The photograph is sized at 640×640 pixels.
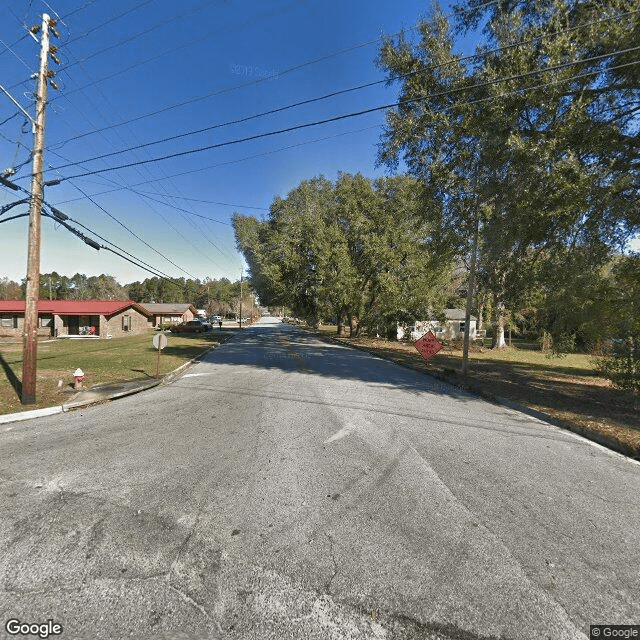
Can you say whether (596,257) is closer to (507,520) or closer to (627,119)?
(627,119)

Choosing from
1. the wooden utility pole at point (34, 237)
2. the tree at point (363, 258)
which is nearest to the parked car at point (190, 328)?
the tree at point (363, 258)

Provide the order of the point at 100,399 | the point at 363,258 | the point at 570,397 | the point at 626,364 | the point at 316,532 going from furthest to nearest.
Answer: the point at 363,258 → the point at 570,397 → the point at 100,399 → the point at 626,364 → the point at 316,532

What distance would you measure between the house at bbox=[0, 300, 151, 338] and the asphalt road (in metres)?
30.2

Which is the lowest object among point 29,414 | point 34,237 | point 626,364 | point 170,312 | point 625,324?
point 29,414

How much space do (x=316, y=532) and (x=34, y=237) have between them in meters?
9.65

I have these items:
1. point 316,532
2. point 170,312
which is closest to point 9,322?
point 170,312

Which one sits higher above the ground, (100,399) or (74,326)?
(74,326)

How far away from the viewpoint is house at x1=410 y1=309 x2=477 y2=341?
31.9 meters

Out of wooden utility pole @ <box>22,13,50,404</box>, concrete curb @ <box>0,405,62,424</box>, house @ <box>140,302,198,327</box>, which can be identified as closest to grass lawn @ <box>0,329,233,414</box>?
concrete curb @ <box>0,405,62,424</box>

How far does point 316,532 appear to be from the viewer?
10.7 feet

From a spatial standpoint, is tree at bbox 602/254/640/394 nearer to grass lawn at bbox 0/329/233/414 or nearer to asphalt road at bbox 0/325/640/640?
asphalt road at bbox 0/325/640/640

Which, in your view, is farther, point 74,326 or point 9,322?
point 74,326

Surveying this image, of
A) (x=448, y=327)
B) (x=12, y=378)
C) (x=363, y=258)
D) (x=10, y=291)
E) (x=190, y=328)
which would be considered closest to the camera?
(x=12, y=378)

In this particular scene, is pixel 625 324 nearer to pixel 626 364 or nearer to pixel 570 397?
pixel 626 364
